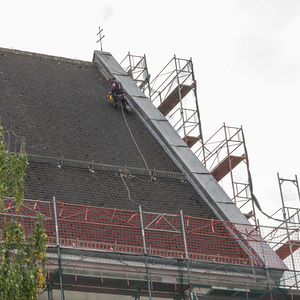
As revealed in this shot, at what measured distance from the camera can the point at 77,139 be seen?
27.7 metres

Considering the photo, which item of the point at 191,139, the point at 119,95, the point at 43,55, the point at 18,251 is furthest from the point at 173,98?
the point at 18,251

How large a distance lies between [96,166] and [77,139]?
1.68 metres

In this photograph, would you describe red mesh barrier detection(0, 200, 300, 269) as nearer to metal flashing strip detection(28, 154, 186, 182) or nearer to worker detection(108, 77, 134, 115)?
metal flashing strip detection(28, 154, 186, 182)

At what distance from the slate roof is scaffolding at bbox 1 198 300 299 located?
1061 millimetres

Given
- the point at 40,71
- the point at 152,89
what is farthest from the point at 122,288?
the point at 152,89

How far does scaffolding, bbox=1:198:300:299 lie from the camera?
2173cm

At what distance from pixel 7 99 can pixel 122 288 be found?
9.31 m

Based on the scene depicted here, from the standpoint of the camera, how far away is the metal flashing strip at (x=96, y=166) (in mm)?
25812

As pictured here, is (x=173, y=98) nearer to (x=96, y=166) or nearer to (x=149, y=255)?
(x=96, y=166)

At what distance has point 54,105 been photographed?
1158 inches

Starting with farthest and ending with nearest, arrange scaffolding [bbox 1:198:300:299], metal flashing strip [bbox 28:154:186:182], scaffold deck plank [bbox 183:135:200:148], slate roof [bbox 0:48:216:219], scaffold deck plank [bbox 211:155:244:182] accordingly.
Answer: scaffold deck plank [bbox 183:135:200:148] → scaffold deck plank [bbox 211:155:244:182] → metal flashing strip [bbox 28:154:186:182] → slate roof [bbox 0:48:216:219] → scaffolding [bbox 1:198:300:299]

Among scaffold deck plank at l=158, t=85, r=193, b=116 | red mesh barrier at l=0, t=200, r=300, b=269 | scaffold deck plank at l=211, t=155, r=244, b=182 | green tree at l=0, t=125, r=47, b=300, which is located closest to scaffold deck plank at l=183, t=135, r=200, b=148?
scaffold deck plank at l=211, t=155, r=244, b=182

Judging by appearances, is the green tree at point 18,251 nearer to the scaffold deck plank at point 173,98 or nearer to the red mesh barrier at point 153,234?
the red mesh barrier at point 153,234

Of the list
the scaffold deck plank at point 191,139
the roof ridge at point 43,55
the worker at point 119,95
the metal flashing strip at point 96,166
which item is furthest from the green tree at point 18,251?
the scaffold deck plank at point 191,139
